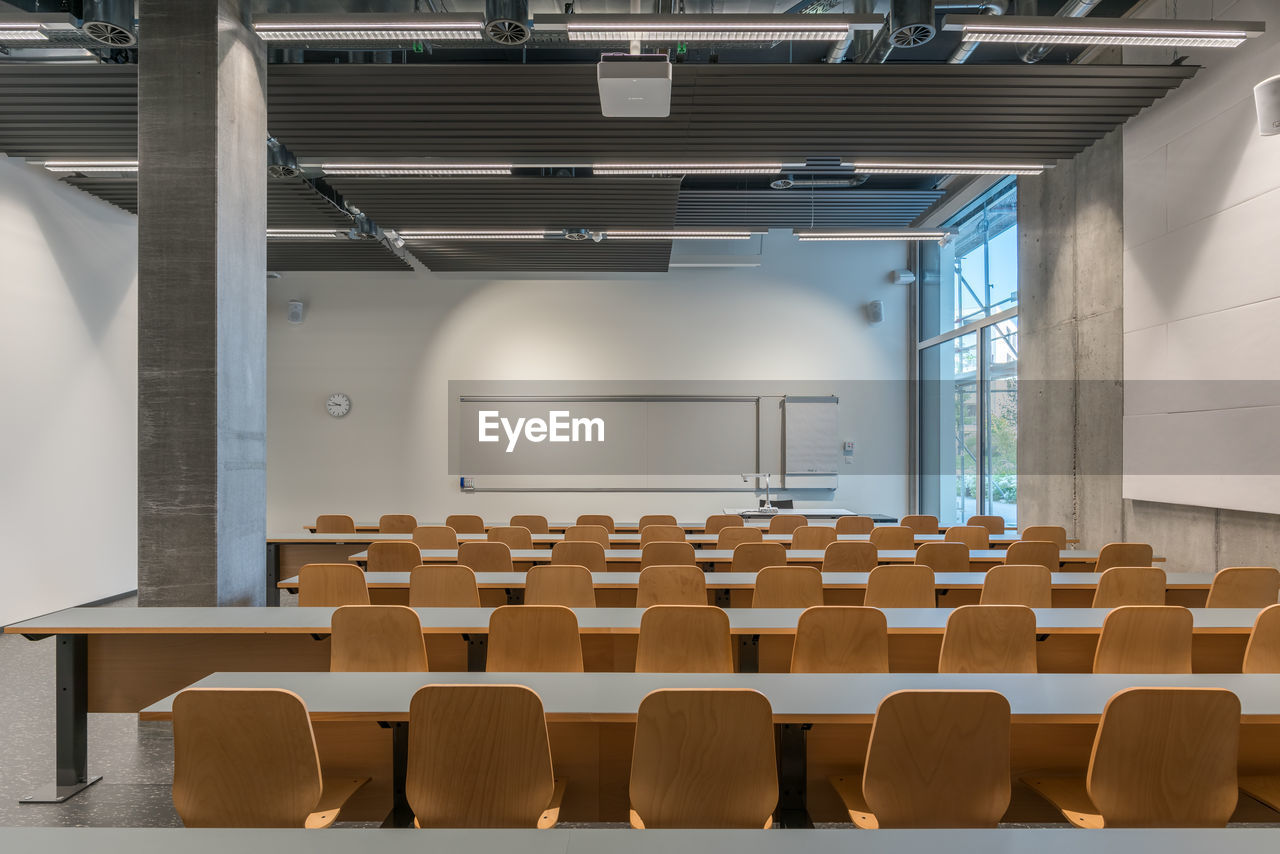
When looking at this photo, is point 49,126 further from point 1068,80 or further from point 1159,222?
point 1159,222

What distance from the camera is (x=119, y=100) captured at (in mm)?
5738

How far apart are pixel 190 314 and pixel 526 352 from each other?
691 centimetres

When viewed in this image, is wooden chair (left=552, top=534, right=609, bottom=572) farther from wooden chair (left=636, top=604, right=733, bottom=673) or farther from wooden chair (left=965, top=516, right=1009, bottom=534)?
wooden chair (left=965, top=516, right=1009, bottom=534)

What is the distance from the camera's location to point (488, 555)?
5.27 meters

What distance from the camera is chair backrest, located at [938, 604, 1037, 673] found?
3.16 meters

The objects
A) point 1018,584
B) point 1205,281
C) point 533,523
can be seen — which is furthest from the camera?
point 533,523

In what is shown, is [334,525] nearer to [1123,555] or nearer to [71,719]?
[71,719]

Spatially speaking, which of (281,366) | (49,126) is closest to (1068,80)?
(49,126)

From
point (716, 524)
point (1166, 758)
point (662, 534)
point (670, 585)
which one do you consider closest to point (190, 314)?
point (670, 585)


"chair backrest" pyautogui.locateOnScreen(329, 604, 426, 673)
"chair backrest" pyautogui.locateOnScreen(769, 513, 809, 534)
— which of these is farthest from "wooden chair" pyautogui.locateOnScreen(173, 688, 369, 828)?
"chair backrest" pyautogui.locateOnScreen(769, 513, 809, 534)

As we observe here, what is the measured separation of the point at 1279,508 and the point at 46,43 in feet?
27.1

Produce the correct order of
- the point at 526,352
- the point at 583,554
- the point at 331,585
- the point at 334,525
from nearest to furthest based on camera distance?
the point at 331,585 < the point at 583,554 < the point at 334,525 < the point at 526,352

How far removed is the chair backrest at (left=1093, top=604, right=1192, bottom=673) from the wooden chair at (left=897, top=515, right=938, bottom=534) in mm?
4691

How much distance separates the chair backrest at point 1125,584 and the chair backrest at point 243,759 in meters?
3.88
